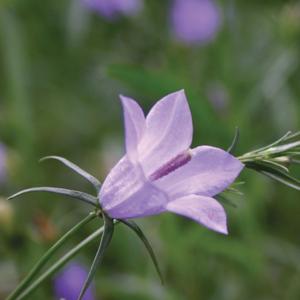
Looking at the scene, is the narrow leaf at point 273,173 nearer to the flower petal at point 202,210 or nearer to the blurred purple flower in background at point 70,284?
the flower petal at point 202,210

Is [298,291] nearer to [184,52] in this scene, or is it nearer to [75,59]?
[184,52]

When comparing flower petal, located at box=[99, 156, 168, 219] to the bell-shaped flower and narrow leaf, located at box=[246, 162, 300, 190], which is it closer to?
the bell-shaped flower

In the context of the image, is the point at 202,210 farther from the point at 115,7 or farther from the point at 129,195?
the point at 115,7

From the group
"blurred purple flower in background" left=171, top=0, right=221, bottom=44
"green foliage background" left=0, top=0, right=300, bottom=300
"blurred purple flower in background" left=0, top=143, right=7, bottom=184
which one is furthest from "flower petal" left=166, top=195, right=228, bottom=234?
"blurred purple flower in background" left=171, top=0, right=221, bottom=44

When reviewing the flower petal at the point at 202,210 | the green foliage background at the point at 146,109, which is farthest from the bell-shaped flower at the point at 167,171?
the green foliage background at the point at 146,109

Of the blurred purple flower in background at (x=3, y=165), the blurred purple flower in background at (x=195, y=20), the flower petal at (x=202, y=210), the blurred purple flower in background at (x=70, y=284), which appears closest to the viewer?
the flower petal at (x=202, y=210)

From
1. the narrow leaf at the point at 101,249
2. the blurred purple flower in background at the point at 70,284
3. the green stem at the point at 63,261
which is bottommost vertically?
the blurred purple flower in background at the point at 70,284

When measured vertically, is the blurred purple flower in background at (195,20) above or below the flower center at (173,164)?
below

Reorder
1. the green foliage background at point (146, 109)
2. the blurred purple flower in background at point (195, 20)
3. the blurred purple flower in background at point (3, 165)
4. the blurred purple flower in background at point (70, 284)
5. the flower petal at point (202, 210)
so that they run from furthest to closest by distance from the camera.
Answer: the blurred purple flower in background at point (195, 20)
the blurred purple flower in background at point (3, 165)
the green foliage background at point (146, 109)
the blurred purple flower in background at point (70, 284)
the flower petal at point (202, 210)

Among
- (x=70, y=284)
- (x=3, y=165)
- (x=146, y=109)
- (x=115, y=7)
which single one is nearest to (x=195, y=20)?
(x=115, y=7)
